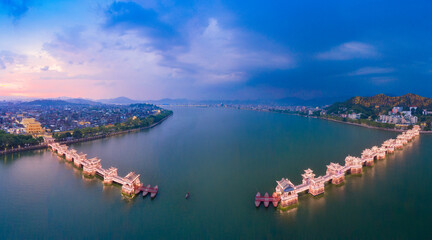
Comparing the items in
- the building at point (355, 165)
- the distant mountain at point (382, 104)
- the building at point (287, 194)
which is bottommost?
the building at point (287, 194)

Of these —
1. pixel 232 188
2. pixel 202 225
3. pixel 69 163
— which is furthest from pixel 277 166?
pixel 69 163

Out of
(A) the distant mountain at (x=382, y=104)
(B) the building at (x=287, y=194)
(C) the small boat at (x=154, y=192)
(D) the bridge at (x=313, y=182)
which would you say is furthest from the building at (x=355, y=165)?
(A) the distant mountain at (x=382, y=104)

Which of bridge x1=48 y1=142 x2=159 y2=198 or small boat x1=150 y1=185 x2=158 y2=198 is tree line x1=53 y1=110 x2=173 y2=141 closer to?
bridge x1=48 y1=142 x2=159 y2=198

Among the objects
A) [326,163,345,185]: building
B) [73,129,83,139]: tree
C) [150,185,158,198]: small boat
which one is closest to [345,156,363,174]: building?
[326,163,345,185]: building

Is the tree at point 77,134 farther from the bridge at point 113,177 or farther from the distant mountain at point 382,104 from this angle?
the distant mountain at point 382,104

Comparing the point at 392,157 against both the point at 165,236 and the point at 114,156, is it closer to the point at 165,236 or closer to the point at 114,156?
the point at 165,236

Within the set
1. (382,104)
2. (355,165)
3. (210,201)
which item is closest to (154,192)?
(210,201)
